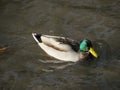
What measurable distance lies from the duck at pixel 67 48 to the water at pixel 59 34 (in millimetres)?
199

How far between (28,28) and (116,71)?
10.3ft

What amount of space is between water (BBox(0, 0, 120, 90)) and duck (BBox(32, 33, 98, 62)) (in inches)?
7.8

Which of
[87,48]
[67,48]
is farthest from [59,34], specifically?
[87,48]

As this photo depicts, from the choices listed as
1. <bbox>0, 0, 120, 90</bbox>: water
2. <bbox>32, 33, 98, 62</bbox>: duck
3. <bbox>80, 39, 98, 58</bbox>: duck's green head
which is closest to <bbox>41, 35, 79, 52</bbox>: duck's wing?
<bbox>32, 33, 98, 62</bbox>: duck

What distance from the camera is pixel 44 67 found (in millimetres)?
9289

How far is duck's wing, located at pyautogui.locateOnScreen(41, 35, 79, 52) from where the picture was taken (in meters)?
9.16

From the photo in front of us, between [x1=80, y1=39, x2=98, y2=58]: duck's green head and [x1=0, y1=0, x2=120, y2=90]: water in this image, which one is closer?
[x1=0, y1=0, x2=120, y2=90]: water

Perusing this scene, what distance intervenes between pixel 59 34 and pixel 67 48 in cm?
135

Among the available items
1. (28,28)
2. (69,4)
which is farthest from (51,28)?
(69,4)

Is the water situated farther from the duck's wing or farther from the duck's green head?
the duck's wing

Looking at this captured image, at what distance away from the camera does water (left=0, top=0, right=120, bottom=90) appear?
884 cm

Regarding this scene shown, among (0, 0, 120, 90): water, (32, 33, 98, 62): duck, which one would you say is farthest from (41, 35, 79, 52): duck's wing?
(0, 0, 120, 90): water

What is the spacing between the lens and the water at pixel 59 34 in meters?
8.84

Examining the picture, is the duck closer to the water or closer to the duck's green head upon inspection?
the duck's green head
